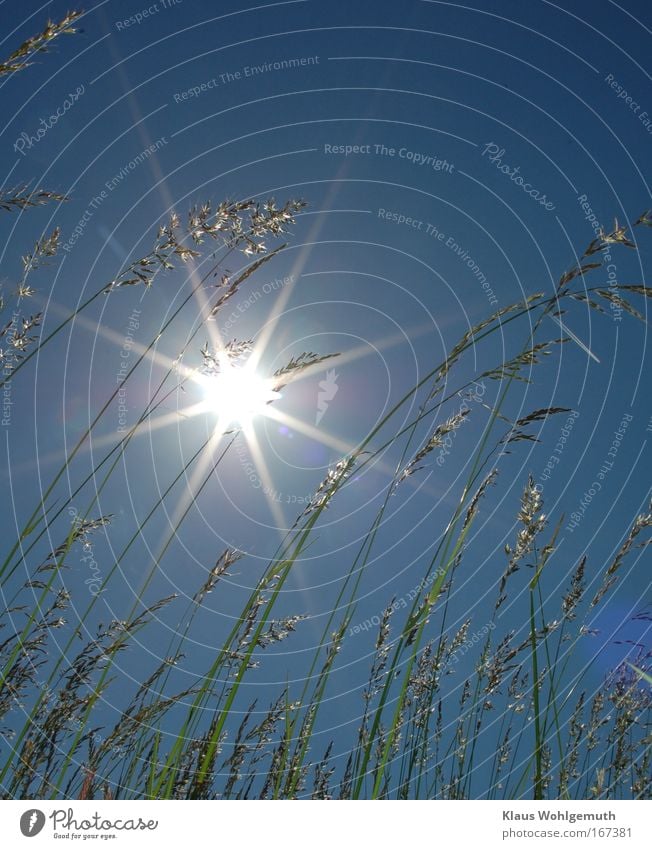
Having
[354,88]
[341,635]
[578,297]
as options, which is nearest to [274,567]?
[341,635]

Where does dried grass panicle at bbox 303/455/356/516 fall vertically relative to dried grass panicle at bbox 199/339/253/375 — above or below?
below

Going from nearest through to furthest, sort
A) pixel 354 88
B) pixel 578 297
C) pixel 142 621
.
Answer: pixel 578 297 → pixel 142 621 → pixel 354 88

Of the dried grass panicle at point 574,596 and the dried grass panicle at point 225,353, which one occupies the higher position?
the dried grass panicle at point 225,353

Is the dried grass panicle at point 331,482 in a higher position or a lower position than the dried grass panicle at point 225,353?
lower

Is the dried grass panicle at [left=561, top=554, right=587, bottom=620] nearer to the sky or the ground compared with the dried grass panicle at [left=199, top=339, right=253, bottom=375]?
nearer to the ground

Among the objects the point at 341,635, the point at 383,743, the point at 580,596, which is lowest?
the point at 383,743
